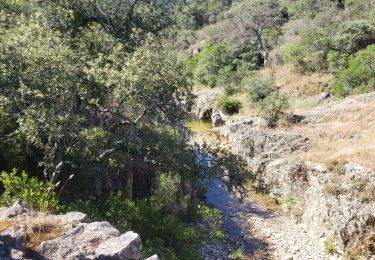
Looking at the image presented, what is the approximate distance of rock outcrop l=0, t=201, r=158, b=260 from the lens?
7.35 meters

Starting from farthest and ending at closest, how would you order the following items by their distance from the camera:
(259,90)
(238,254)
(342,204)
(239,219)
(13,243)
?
(259,90) → (239,219) → (342,204) → (238,254) → (13,243)

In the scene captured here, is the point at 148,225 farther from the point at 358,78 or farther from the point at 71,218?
the point at 358,78

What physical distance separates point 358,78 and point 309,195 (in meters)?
20.0

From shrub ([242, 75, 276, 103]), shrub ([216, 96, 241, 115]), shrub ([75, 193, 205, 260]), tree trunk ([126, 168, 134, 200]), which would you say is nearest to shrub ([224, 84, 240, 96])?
shrub ([216, 96, 241, 115])

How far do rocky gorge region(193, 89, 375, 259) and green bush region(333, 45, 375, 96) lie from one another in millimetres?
4771

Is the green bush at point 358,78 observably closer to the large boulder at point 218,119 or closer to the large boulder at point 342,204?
the large boulder at point 218,119

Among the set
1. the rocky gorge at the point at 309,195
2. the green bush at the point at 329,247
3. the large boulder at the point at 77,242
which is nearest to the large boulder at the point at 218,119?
the rocky gorge at the point at 309,195

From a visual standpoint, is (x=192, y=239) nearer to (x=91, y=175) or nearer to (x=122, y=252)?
(x=91, y=175)

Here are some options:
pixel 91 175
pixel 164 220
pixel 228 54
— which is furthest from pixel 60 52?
pixel 228 54

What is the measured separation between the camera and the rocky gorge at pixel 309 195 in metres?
18.3

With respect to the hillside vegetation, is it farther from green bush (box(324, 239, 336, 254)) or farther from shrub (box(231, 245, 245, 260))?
green bush (box(324, 239, 336, 254))

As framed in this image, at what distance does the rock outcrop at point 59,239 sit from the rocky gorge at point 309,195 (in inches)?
380

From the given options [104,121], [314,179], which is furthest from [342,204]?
[104,121]

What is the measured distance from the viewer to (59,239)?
7.85 metres
